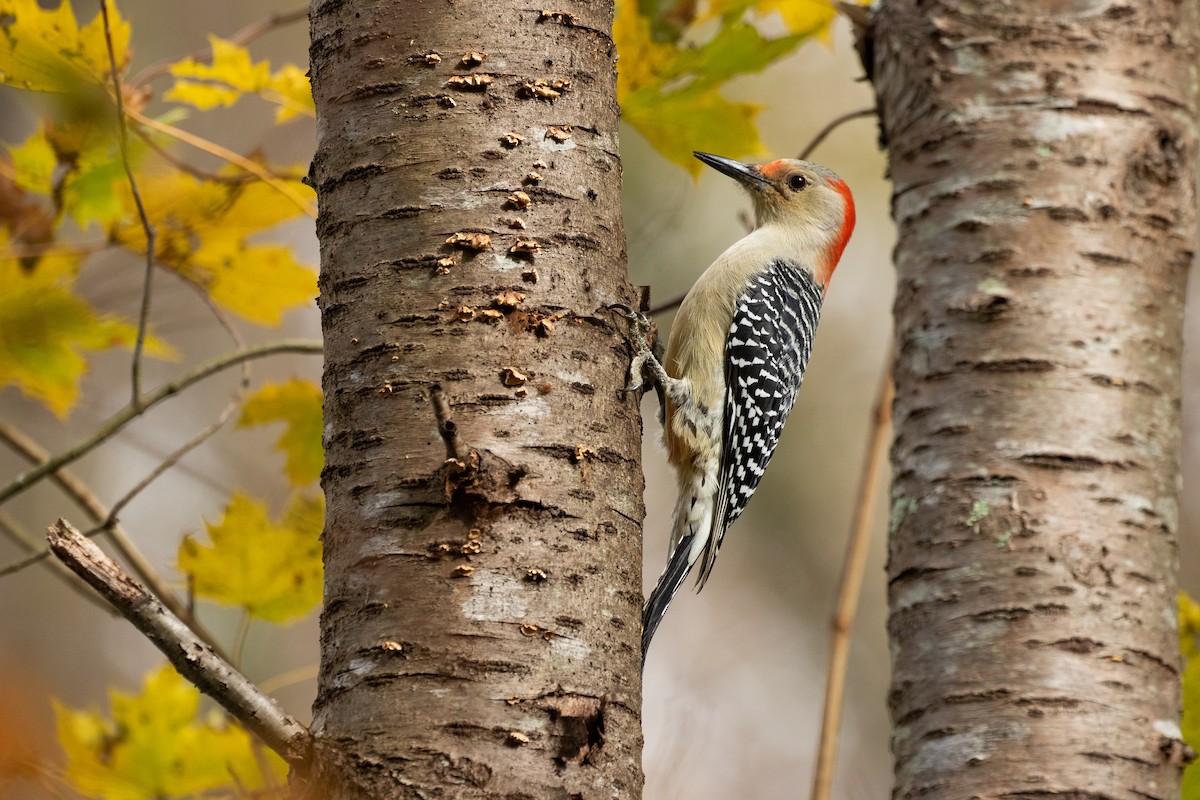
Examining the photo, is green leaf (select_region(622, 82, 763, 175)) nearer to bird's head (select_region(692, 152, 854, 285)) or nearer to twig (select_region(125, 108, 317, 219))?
twig (select_region(125, 108, 317, 219))

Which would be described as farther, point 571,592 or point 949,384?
point 949,384

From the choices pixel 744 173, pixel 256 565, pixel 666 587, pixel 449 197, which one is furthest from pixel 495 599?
pixel 744 173

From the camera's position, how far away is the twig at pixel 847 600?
2.74 m

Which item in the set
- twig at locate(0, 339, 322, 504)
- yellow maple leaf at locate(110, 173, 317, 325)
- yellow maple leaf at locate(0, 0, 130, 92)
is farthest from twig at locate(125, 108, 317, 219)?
twig at locate(0, 339, 322, 504)

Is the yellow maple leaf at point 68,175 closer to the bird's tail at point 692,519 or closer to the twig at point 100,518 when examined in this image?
the twig at point 100,518

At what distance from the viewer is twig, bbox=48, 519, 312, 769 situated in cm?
133

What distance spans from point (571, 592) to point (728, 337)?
236cm

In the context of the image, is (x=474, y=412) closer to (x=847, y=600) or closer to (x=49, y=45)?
(x=49, y=45)

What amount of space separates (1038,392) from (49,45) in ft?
7.57

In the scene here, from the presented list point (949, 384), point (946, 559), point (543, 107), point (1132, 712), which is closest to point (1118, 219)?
point (949, 384)

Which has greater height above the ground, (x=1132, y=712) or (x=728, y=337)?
(x=728, y=337)

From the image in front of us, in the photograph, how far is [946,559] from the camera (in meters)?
2.80

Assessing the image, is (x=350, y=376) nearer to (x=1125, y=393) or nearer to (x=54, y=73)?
(x=54, y=73)

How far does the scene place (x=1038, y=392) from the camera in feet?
9.29
